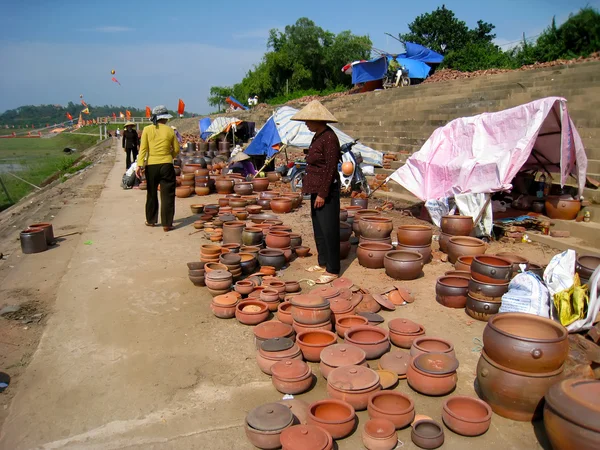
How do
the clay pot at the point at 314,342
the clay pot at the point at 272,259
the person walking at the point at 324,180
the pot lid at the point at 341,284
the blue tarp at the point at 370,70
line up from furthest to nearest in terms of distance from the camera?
1. the blue tarp at the point at 370,70
2. the clay pot at the point at 272,259
3. the person walking at the point at 324,180
4. the pot lid at the point at 341,284
5. the clay pot at the point at 314,342

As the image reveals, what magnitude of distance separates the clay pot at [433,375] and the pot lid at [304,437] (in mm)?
832

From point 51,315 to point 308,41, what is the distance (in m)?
40.7

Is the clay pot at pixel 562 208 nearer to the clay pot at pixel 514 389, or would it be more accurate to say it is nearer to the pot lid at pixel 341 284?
the pot lid at pixel 341 284

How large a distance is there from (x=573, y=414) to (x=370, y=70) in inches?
998

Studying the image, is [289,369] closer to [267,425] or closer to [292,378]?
[292,378]

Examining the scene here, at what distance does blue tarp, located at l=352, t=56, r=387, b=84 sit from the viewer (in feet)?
81.3

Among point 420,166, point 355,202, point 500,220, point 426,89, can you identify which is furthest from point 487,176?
point 426,89

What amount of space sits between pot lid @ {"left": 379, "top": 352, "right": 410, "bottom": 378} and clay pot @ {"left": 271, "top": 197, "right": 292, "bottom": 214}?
5.19m

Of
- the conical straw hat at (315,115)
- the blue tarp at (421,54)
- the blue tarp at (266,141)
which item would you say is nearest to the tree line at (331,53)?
the blue tarp at (421,54)

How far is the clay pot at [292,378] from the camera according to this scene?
2865mm

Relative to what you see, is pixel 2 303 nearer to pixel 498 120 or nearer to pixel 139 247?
pixel 139 247

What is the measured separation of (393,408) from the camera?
2.59 meters

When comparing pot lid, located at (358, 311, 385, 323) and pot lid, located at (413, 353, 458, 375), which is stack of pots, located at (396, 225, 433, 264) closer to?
pot lid, located at (358, 311, 385, 323)

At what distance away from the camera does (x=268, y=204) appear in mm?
8516
